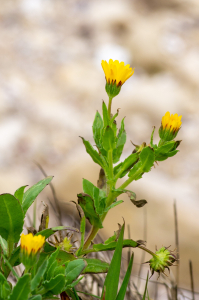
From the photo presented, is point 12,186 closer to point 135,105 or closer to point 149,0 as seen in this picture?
point 135,105

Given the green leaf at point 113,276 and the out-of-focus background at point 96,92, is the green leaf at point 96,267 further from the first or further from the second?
the out-of-focus background at point 96,92

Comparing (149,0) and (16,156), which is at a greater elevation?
(149,0)

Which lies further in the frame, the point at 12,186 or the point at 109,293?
the point at 12,186

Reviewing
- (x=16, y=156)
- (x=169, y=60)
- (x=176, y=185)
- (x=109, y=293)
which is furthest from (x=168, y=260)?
(x=169, y=60)

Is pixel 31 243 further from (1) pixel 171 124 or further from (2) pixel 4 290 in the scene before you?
(1) pixel 171 124

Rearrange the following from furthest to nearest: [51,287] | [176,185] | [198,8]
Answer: [198,8]
[176,185]
[51,287]

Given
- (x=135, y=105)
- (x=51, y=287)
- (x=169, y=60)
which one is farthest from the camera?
(x=169, y=60)

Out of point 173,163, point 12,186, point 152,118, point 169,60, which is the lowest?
point 12,186
